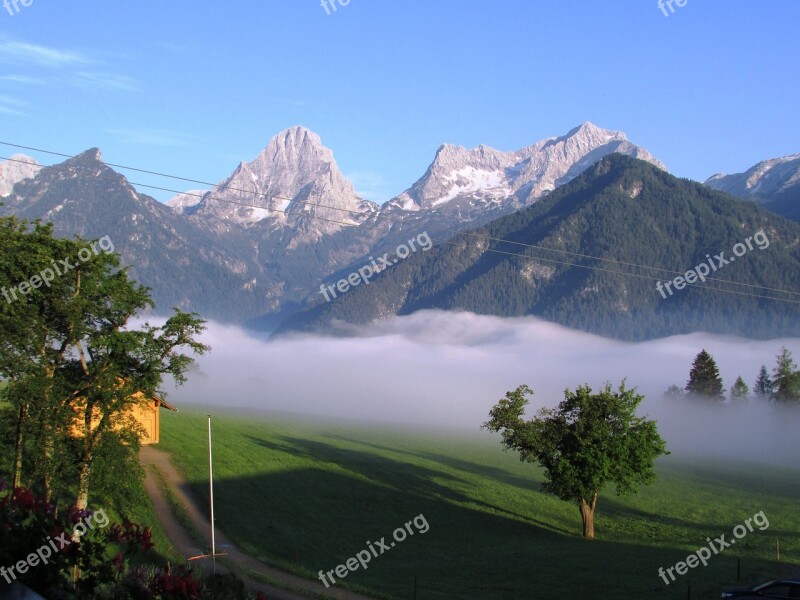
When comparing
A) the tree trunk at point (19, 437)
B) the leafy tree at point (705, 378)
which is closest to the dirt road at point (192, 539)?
the tree trunk at point (19, 437)

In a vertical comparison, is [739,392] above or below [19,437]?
above

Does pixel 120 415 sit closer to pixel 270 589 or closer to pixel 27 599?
pixel 270 589

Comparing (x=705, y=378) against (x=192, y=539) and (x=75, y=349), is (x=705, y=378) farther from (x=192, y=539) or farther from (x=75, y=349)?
(x=75, y=349)

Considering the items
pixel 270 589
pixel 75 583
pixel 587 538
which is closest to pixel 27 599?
pixel 75 583

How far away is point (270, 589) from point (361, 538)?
18901mm

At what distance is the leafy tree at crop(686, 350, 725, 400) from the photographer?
159 meters

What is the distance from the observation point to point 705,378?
160125 mm

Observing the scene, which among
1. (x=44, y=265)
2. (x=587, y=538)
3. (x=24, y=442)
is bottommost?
(x=587, y=538)

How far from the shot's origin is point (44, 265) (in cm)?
3956

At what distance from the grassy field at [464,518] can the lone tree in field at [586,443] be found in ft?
13.7

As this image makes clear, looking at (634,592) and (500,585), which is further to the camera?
(500,585)

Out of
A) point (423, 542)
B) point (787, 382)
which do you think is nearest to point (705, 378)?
point (787, 382)

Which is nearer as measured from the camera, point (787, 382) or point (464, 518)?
point (464, 518)

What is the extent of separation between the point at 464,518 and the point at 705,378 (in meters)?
110
